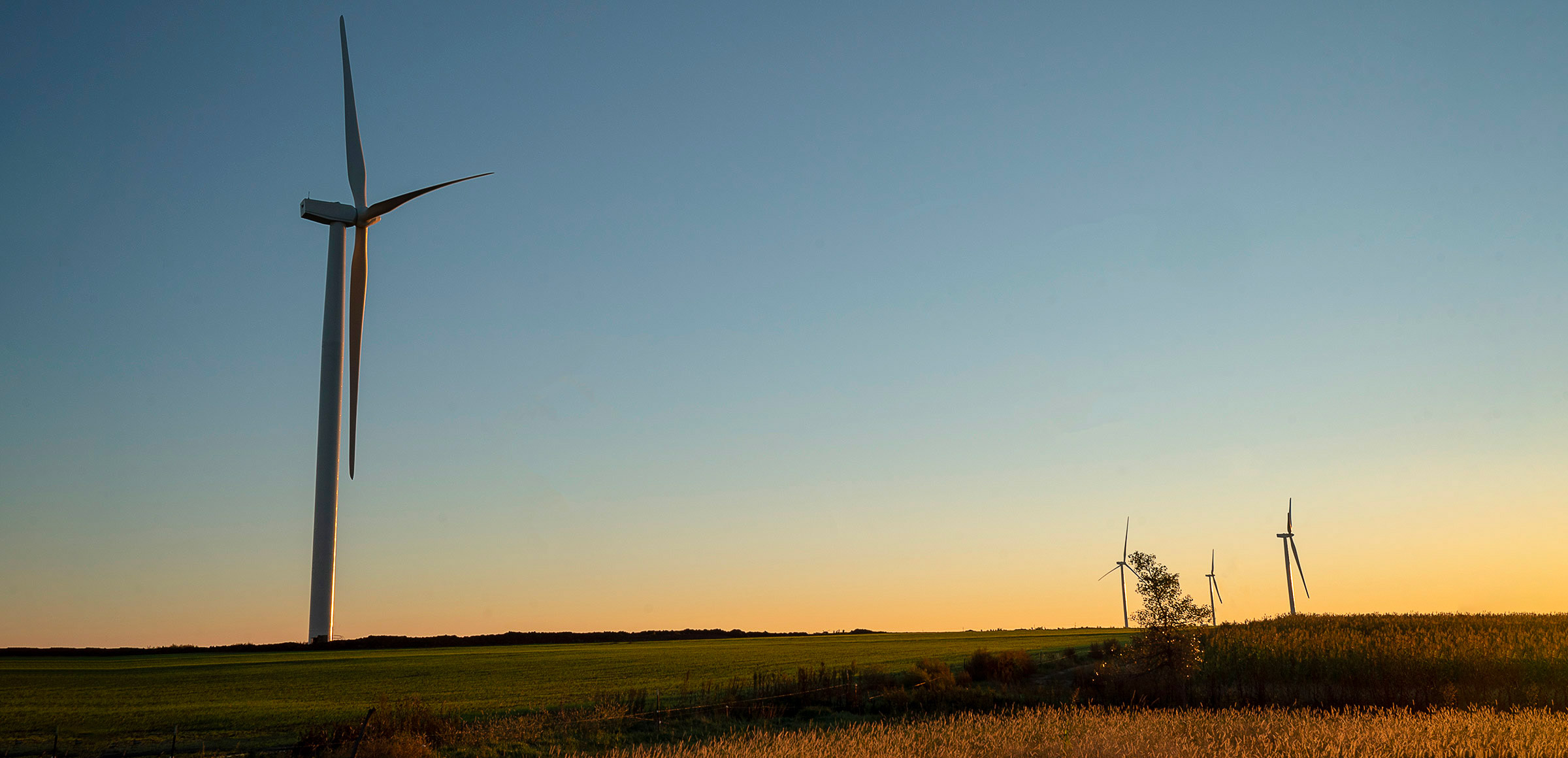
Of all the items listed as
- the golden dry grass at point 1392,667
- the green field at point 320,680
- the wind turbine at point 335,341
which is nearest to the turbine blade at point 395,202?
the wind turbine at point 335,341

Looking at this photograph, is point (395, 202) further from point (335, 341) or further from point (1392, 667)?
point (1392, 667)

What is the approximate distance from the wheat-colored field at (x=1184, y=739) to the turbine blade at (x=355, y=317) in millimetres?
19481

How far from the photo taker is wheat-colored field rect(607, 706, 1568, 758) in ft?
66.7

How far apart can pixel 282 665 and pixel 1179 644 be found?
60.8 m

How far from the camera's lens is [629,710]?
37.8 meters

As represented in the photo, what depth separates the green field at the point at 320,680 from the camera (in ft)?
124

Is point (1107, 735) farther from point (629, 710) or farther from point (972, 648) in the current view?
point (972, 648)

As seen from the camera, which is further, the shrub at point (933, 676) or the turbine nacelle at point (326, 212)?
the shrub at point (933, 676)

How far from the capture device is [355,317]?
3909 centimetres

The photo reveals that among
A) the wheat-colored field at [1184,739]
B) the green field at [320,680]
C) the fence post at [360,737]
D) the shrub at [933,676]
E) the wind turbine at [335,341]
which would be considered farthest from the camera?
the shrub at [933,676]

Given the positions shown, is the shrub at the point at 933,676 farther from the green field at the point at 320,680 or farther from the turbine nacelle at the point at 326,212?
the turbine nacelle at the point at 326,212

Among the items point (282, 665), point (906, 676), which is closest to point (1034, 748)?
point (906, 676)

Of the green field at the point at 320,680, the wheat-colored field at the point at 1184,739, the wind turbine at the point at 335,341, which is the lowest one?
the green field at the point at 320,680

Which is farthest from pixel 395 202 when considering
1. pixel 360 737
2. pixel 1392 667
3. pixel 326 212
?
pixel 1392 667
